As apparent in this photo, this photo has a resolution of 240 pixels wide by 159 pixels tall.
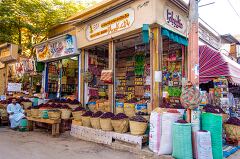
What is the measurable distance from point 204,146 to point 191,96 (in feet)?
3.67

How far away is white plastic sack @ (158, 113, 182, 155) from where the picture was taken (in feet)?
16.4

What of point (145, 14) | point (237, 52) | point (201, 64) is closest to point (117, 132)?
point (145, 14)

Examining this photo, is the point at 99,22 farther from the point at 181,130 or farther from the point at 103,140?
the point at 181,130

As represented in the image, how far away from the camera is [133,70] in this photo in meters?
10.4

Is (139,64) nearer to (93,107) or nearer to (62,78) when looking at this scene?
(93,107)

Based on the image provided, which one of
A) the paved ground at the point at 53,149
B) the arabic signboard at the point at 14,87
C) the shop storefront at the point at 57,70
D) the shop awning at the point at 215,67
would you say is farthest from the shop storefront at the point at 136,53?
the arabic signboard at the point at 14,87

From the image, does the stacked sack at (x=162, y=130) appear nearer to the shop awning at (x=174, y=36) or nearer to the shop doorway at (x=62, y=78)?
the shop awning at (x=174, y=36)

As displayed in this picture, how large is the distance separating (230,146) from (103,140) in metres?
3.62

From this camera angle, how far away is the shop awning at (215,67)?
7.76 m

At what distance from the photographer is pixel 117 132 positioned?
614 centimetres

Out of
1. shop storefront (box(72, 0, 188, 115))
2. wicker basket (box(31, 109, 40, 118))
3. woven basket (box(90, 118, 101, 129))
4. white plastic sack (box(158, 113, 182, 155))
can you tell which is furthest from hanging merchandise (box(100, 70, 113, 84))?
white plastic sack (box(158, 113, 182, 155))

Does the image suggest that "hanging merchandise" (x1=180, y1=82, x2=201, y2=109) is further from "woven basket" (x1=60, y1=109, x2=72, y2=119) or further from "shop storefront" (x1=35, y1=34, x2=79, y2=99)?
"shop storefront" (x1=35, y1=34, x2=79, y2=99)

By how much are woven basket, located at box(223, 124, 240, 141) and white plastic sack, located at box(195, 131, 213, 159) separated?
75.1 inches

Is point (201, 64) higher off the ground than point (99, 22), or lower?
lower
